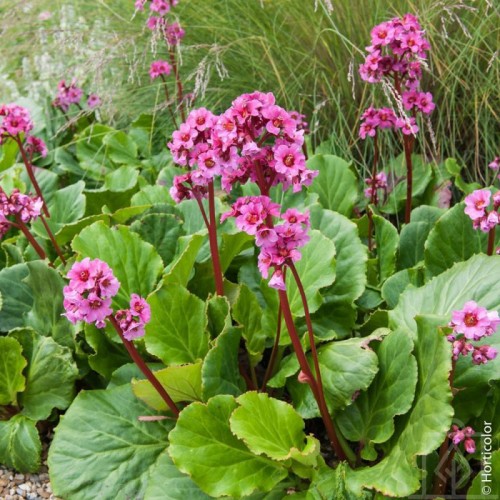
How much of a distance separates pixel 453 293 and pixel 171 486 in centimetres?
79

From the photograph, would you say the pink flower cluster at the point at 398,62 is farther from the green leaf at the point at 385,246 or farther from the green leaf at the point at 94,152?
the green leaf at the point at 94,152

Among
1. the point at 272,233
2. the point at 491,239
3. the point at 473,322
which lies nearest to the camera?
the point at 272,233

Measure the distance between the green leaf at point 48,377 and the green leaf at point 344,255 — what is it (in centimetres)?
74

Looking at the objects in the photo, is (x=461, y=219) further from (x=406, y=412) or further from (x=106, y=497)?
(x=106, y=497)

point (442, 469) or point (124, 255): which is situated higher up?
point (124, 255)

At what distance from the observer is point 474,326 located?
55.1 inches

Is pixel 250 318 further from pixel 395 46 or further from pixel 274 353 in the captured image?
pixel 395 46

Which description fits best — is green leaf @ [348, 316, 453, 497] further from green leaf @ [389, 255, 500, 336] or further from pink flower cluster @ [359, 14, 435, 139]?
pink flower cluster @ [359, 14, 435, 139]

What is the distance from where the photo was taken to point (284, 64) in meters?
3.07

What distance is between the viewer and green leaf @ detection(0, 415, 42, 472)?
190 cm

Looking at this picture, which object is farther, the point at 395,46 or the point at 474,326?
the point at 395,46

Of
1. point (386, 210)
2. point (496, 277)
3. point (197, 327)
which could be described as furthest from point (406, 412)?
point (386, 210)

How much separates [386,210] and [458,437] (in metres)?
1.22

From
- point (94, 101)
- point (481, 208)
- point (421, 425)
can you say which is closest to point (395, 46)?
point (481, 208)
